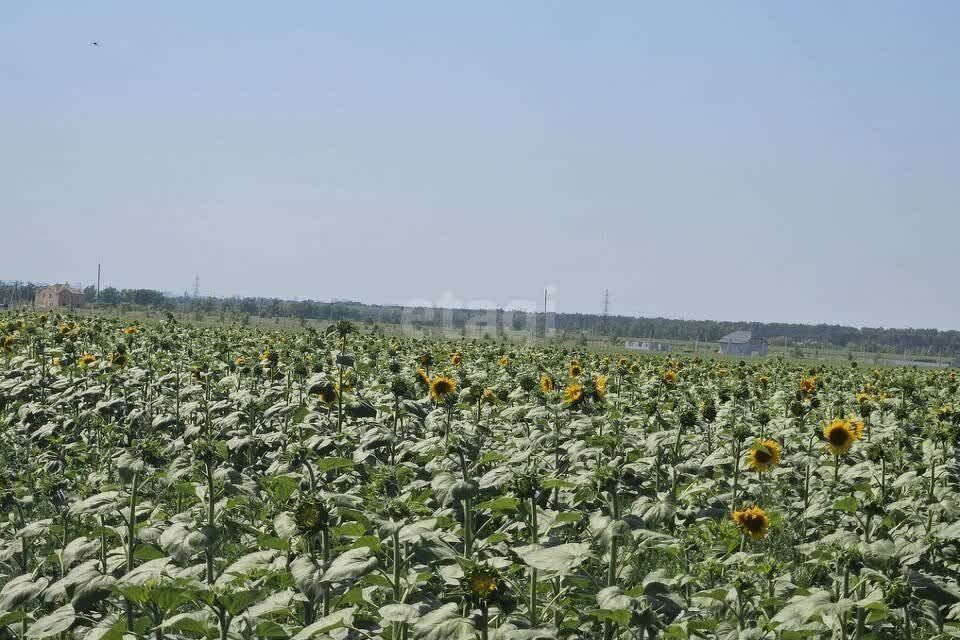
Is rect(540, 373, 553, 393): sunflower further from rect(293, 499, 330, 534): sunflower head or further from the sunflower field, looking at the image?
rect(293, 499, 330, 534): sunflower head

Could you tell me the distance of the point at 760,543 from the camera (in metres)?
7.02

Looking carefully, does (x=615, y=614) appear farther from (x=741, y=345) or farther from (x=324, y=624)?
(x=741, y=345)

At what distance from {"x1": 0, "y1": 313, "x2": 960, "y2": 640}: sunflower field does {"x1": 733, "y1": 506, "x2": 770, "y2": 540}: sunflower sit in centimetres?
1

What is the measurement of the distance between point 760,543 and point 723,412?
65.9 inches

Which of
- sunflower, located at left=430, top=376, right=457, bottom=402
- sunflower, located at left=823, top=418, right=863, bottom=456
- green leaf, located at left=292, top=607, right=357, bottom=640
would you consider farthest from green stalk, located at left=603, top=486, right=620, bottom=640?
sunflower, located at left=823, top=418, right=863, bottom=456

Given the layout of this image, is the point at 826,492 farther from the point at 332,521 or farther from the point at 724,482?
the point at 332,521

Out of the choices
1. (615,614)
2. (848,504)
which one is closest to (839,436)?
(848,504)

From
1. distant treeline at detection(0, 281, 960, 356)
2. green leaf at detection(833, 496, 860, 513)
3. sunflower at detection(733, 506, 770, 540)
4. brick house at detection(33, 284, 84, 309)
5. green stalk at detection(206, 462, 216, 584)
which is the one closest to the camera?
green stalk at detection(206, 462, 216, 584)

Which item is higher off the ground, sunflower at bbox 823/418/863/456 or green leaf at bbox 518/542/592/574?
sunflower at bbox 823/418/863/456

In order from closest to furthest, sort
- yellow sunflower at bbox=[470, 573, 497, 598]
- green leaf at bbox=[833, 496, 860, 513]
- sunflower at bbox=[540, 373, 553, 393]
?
1. yellow sunflower at bbox=[470, 573, 497, 598]
2. green leaf at bbox=[833, 496, 860, 513]
3. sunflower at bbox=[540, 373, 553, 393]

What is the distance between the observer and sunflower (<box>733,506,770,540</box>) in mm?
4586

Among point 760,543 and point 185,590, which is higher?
point 185,590

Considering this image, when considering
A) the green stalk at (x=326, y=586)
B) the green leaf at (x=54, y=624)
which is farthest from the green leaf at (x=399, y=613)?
the green leaf at (x=54, y=624)

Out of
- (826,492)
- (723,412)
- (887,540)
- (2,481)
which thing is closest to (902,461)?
(826,492)
